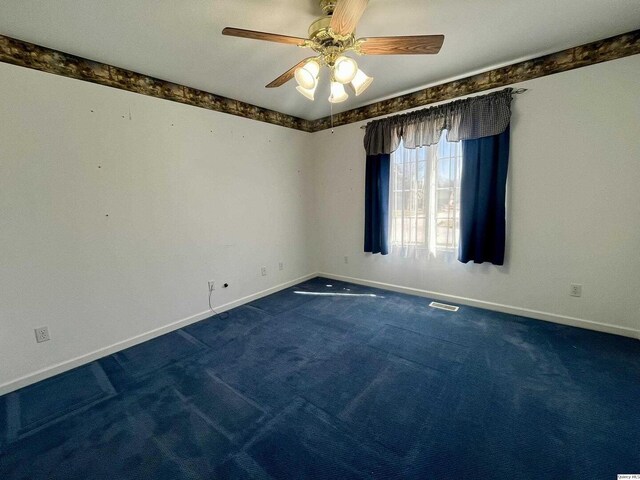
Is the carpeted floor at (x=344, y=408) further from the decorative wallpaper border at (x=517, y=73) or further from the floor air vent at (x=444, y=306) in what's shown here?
the decorative wallpaper border at (x=517, y=73)

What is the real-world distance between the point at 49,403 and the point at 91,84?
7.83 ft

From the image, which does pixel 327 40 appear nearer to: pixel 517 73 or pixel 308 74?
pixel 308 74

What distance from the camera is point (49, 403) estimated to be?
5.78 ft

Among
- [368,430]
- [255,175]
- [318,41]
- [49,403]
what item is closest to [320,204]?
[255,175]

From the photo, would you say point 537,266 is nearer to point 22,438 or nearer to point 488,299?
point 488,299

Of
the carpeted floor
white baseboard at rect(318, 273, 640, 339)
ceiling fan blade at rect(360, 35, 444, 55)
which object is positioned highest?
ceiling fan blade at rect(360, 35, 444, 55)

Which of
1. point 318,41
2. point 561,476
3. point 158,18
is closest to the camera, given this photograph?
point 561,476

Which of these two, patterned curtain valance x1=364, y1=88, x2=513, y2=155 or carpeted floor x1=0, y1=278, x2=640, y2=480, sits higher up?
patterned curtain valance x1=364, y1=88, x2=513, y2=155

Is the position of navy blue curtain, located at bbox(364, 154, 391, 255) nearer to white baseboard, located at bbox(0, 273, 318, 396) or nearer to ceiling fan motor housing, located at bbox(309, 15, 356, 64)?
white baseboard, located at bbox(0, 273, 318, 396)

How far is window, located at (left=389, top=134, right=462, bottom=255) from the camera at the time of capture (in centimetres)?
301

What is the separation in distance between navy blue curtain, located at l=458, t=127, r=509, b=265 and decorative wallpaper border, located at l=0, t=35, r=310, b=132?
8.61 feet

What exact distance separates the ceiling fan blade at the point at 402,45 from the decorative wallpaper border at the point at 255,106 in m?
1.61

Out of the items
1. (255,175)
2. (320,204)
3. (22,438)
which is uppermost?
(255,175)

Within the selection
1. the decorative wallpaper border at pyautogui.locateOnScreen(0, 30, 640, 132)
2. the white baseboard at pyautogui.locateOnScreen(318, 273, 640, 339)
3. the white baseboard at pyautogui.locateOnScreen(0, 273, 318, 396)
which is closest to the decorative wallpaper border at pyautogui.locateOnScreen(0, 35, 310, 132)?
the decorative wallpaper border at pyautogui.locateOnScreen(0, 30, 640, 132)
